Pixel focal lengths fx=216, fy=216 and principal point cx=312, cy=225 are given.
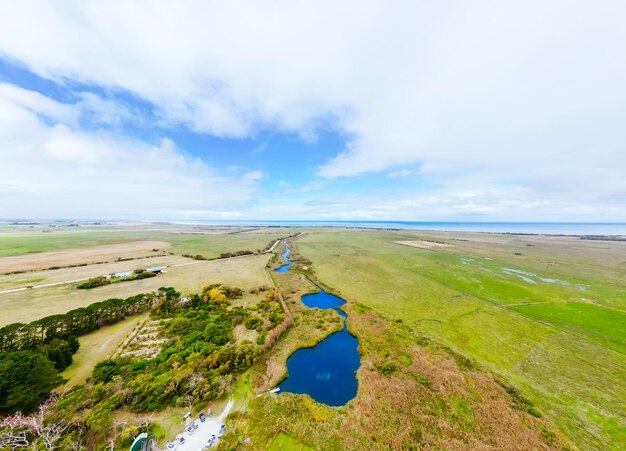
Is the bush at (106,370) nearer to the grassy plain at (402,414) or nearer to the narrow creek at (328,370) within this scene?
the grassy plain at (402,414)

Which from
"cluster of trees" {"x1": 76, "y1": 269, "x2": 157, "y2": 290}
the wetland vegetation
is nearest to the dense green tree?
the wetland vegetation

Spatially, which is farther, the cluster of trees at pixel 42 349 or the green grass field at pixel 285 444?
the cluster of trees at pixel 42 349

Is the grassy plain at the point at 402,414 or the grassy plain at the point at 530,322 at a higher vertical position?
the grassy plain at the point at 530,322

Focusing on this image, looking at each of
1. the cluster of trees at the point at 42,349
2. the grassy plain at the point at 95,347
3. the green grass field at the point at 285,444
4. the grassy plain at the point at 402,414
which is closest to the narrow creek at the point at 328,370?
the grassy plain at the point at 402,414

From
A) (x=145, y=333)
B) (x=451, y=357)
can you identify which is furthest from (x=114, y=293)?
(x=451, y=357)

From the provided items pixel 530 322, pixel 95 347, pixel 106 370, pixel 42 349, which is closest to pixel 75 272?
pixel 95 347

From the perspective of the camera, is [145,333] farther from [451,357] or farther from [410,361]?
[451,357]
